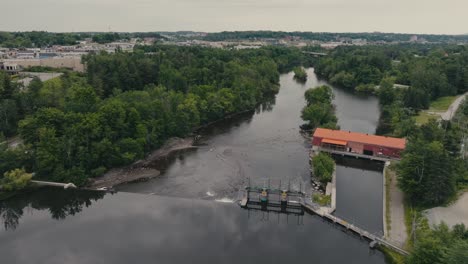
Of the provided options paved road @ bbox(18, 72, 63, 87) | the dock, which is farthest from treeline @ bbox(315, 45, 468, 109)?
paved road @ bbox(18, 72, 63, 87)

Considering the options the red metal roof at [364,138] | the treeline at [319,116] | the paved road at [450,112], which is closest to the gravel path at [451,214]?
the red metal roof at [364,138]

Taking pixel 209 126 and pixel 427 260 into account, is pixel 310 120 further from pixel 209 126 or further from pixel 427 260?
pixel 427 260

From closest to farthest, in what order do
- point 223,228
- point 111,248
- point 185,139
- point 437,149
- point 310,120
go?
point 111,248 < point 223,228 < point 437,149 < point 185,139 < point 310,120

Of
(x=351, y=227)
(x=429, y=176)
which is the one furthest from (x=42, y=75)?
(x=429, y=176)

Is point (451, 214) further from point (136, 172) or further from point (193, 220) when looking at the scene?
point (136, 172)

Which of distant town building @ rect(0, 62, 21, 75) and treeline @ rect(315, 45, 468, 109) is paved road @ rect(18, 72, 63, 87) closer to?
distant town building @ rect(0, 62, 21, 75)

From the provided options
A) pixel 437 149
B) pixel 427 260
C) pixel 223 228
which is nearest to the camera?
pixel 427 260

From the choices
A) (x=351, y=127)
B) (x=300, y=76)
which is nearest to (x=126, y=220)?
(x=351, y=127)
